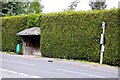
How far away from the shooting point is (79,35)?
24.5 meters

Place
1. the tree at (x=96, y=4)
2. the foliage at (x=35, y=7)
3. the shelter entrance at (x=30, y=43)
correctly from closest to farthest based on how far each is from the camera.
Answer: the shelter entrance at (x=30, y=43) < the tree at (x=96, y=4) < the foliage at (x=35, y=7)

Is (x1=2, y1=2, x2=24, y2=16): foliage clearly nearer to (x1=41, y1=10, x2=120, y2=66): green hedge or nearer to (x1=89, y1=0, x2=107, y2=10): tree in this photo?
(x1=89, y1=0, x2=107, y2=10): tree

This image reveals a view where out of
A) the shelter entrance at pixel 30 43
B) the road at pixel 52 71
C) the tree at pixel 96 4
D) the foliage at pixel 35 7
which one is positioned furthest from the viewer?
the foliage at pixel 35 7

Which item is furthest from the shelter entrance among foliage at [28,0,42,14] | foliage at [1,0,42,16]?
foliage at [28,0,42,14]

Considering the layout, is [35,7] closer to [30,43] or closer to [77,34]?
[30,43]

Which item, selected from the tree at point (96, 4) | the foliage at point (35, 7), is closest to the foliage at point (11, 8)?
the foliage at point (35, 7)

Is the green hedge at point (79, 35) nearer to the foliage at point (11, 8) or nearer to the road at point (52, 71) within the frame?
the road at point (52, 71)

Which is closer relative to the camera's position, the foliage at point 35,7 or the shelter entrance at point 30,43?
the shelter entrance at point 30,43

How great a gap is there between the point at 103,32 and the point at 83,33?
2.20 metres

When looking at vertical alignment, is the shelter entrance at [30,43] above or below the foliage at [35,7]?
below

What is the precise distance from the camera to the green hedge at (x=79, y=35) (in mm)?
21766

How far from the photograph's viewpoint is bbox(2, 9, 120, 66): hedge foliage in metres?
21.8

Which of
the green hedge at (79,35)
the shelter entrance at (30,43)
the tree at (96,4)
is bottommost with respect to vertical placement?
the shelter entrance at (30,43)

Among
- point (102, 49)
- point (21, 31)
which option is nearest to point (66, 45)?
point (102, 49)
